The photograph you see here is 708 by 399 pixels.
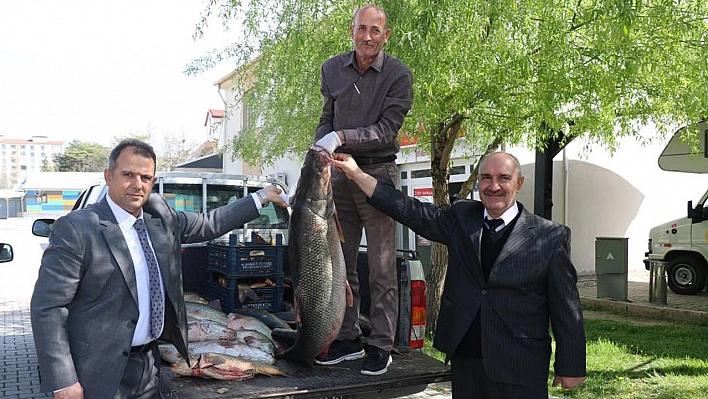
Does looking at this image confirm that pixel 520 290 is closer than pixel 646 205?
Yes

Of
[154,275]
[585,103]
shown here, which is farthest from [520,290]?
[585,103]

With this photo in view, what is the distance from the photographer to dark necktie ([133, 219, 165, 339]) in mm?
3162

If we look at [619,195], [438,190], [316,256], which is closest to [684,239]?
[619,195]

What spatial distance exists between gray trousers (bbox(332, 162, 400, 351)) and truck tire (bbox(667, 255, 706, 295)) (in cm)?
1167

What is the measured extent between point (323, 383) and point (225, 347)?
638 millimetres

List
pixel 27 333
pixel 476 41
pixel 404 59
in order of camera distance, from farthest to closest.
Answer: pixel 27 333 → pixel 476 41 → pixel 404 59

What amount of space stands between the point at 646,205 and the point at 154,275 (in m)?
17.4

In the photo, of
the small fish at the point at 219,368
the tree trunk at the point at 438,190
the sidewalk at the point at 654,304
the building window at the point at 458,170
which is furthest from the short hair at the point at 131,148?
the building window at the point at 458,170

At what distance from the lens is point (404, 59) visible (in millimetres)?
6008

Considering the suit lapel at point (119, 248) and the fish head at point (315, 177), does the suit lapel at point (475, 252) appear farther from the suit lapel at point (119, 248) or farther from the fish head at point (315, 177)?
the suit lapel at point (119, 248)

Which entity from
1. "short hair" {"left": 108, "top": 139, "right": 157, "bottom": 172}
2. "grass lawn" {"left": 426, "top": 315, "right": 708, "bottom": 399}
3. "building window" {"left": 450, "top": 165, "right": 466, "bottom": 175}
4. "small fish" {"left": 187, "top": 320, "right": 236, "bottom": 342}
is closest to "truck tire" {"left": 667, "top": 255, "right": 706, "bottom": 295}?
"grass lawn" {"left": 426, "top": 315, "right": 708, "bottom": 399}

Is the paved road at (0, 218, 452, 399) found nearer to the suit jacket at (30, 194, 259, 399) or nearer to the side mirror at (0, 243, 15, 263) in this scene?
the side mirror at (0, 243, 15, 263)

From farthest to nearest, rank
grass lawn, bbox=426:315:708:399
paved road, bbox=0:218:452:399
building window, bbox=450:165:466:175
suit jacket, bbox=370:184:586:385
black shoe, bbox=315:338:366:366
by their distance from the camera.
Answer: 1. building window, bbox=450:165:466:175
2. paved road, bbox=0:218:452:399
3. grass lawn, bbox=426:315:708:399
4. black shoe, bbox=315:338:366:366
5. suit jacket, bbox=370:184:586:385

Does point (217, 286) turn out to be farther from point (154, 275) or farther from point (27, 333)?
point (27, 333)
